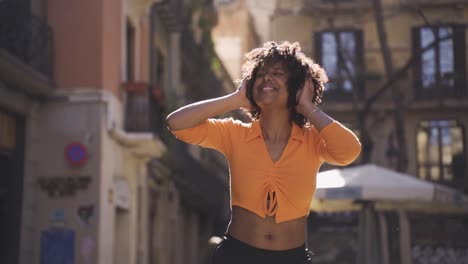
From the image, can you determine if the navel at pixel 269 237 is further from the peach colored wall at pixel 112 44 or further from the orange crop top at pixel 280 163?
the peach colored wall at pixel 112 44

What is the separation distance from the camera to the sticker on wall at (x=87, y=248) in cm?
1574

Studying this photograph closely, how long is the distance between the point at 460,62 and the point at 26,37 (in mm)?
23202

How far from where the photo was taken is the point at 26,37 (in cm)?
1466

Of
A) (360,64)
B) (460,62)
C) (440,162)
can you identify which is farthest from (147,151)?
(460,62)

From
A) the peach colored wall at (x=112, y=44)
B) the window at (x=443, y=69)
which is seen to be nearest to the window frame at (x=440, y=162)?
the window at (x=443, y=69)

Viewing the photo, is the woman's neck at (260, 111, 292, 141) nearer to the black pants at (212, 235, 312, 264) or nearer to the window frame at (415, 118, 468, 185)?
the black pants at (212, 235, 312, 264)

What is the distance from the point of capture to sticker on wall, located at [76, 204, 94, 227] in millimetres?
15883

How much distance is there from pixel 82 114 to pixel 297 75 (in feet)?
40.2

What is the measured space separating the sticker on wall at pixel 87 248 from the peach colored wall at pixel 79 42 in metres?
2.55

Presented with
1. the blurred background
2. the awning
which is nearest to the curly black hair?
the blurred background

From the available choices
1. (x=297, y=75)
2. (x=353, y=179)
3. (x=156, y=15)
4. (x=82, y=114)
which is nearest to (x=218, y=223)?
(x=156, y=15)

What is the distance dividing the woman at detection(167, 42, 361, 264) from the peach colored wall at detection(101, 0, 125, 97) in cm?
1221

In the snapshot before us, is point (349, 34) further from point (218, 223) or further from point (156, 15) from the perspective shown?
point (156, 15)

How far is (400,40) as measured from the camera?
3631 centimetres
